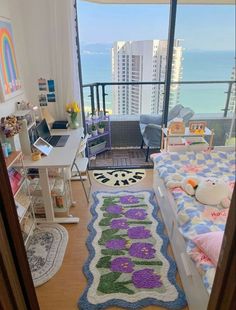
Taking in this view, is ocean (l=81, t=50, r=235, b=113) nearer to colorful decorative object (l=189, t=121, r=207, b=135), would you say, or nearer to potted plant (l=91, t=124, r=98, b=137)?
colorful decorative object (l=189, t=121, r=207, b=135)

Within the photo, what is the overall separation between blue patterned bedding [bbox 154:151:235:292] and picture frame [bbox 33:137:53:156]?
1082 mm

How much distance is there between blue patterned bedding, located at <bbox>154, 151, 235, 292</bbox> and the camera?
1396 millimetres

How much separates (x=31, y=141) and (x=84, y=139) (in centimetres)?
58

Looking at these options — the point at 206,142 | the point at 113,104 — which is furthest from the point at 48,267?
the point at 113,104


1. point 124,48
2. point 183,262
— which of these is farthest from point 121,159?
point 183,262

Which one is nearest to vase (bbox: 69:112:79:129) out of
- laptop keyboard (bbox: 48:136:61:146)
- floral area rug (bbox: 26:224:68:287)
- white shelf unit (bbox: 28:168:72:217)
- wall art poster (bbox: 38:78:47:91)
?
laptop keyboard (bbox: 48:136:61:146)

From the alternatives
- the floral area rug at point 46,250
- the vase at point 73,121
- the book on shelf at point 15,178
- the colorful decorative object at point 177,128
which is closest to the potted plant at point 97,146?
the vase at point 73,121

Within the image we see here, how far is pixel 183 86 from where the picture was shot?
2971mm

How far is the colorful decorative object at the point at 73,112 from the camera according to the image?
9.43 feet

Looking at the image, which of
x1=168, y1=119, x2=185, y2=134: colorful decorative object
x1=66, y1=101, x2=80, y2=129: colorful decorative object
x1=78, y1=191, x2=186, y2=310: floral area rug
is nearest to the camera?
x1=78, y1=191, x2=186, y2=310: floral area rug

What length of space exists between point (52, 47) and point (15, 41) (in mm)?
391

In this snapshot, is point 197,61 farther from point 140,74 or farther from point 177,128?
point 140,74

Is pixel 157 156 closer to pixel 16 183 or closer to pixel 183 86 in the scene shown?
pixel 183 86

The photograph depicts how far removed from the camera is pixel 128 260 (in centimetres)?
196
